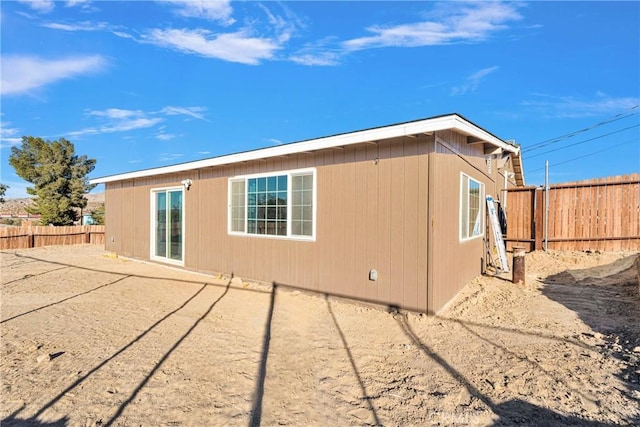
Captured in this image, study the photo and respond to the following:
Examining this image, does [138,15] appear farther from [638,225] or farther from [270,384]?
[638,225]

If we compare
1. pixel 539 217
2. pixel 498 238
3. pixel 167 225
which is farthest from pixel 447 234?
pixel 167 225

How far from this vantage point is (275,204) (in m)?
6.40

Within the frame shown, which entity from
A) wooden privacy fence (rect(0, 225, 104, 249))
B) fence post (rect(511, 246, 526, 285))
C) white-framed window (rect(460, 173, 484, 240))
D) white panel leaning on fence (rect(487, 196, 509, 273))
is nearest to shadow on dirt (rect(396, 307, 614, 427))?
white-framed window (rect(460, 173, 484, 240))

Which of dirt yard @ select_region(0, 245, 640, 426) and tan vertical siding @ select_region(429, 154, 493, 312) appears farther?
tan vertical siding @ select_region(429, 154, 493, 312)

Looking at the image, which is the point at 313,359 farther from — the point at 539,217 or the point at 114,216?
the point at 114,216

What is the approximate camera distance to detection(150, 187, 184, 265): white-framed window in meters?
8.76

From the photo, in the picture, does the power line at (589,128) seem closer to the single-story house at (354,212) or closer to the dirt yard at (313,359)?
the single-story house at (354,212)

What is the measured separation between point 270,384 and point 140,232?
8.86 meters

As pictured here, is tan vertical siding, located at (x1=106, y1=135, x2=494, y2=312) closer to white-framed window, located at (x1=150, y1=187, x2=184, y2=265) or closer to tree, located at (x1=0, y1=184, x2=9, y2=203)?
white-framed window, located at (x1=150, y1=187, x2=184, y2=265)

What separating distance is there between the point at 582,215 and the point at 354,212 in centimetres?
737

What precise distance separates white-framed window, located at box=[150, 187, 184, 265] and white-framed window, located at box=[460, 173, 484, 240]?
6.62 meters

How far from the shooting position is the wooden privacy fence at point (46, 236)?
519 inches

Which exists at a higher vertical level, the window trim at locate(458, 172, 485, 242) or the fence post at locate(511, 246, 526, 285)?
the window trim at locate(458, 172, 485, 242)

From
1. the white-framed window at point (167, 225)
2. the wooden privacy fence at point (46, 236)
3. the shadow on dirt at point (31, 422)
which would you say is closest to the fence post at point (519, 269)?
the shadow on dirt at point (31, 422)
